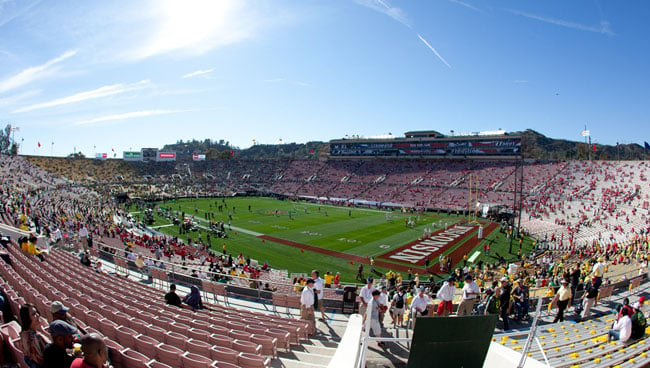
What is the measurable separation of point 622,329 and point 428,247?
21.9 metres

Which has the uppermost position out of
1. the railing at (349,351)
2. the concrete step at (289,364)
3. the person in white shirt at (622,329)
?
the railing at (349,351)

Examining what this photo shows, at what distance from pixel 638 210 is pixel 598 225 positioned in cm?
432

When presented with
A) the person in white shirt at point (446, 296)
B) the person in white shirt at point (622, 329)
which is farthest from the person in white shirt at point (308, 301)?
the person in white shirt at point (622, 329)

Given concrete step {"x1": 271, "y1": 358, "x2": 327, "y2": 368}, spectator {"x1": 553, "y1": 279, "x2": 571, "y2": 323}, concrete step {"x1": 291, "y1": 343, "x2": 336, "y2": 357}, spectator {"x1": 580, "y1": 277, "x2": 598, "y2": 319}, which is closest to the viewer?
concrete step {"x1": 271, "y1": 358, "x2": 327, "y2": 368}

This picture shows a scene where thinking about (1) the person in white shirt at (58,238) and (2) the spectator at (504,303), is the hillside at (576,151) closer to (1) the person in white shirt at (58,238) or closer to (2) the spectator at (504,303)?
(2) the spectator at (504,303)

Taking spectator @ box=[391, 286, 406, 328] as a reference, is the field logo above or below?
below

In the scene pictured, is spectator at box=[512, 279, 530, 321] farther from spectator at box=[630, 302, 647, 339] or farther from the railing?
the railing

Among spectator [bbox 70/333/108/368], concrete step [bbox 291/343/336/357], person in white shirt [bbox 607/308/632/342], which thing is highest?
spectator [bbox 70/333/108/368]

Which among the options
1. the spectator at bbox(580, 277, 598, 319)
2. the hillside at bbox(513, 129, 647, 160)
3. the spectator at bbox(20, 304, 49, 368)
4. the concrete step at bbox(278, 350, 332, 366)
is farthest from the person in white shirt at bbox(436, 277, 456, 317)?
the hillside at bbox(513, 129, 647, 160)

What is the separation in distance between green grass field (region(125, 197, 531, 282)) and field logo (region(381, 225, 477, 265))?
85cm

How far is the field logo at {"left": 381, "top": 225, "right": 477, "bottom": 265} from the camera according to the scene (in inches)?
1026

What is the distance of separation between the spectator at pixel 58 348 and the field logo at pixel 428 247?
22.9 metres

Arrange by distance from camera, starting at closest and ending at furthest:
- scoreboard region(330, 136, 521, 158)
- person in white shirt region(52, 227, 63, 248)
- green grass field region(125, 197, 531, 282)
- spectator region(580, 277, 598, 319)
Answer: spectator region(580, 277, 598, 319)
person in white shirt region(52, 227, 63, 248)
green grass field region(125, 197, 531, 282)
scoreboard region(330, 136, 521, 158)

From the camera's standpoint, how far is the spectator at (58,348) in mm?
3924
